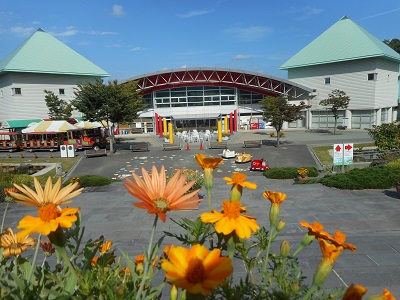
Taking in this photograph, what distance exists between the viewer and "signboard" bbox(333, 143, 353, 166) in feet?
52.7

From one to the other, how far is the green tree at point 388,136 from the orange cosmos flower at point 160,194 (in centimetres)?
1965

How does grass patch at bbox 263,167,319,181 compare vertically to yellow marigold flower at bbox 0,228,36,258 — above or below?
below

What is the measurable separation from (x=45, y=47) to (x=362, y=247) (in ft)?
156

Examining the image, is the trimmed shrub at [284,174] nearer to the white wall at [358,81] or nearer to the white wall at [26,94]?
the white wall at [358,81]

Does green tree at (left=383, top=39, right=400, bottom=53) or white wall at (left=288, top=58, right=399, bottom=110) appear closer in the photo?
white wall at (left=288, top=58, right=399, bottom=110)

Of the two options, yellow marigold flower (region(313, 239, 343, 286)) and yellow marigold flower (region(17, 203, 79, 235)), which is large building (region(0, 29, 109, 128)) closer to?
yellow marigold flower (region(17, 203, 79, 235))

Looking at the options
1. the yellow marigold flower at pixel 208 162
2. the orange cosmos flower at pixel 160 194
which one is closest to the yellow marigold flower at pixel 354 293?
the orange cosmos flower at pixel 160 194

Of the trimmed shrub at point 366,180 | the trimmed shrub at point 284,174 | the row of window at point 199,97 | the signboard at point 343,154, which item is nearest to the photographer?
the trimmed shrub at point 366,180

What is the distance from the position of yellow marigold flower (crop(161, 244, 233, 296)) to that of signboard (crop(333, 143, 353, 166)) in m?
16.6

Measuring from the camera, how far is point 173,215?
9.97 m

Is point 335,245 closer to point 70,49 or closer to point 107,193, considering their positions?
point 107,193

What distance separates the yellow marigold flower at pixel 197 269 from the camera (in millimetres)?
953

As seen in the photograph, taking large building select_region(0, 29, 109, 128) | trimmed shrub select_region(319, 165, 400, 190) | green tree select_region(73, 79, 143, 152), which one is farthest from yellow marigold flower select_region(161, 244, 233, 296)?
large building select_region(0, 29, 109, 128)

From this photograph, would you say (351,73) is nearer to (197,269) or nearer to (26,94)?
(26,94)
